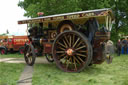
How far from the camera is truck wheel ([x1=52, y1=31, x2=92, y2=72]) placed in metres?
6.38

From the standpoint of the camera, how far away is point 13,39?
17.4 meters

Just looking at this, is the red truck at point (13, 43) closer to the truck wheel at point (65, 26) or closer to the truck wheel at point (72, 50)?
the truck wheel at point (65, 26)

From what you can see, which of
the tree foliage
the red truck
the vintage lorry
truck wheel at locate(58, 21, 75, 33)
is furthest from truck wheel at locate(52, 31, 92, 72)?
the red truck

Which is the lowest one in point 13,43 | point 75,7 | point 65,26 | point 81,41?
point 13,43

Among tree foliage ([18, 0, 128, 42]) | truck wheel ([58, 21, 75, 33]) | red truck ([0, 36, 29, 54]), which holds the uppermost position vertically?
tree foliage ([18, 0, 128, 42])

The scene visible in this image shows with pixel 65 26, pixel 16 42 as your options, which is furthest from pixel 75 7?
pixel 65 26

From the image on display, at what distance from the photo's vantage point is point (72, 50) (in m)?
6.67

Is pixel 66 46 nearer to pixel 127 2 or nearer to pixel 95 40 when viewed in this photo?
pixel 95 40

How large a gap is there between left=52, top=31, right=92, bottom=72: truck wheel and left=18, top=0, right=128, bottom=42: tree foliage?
642 centimetres

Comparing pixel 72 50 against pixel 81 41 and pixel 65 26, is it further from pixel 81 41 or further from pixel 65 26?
pixel 65 26

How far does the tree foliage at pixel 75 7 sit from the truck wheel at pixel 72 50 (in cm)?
642

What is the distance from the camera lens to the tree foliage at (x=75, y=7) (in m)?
14.2

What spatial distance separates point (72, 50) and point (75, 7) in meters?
8.61

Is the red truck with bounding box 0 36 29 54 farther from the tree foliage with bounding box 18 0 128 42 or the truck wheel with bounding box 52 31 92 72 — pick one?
the truck wheel with bounding box 52 31 92 72
